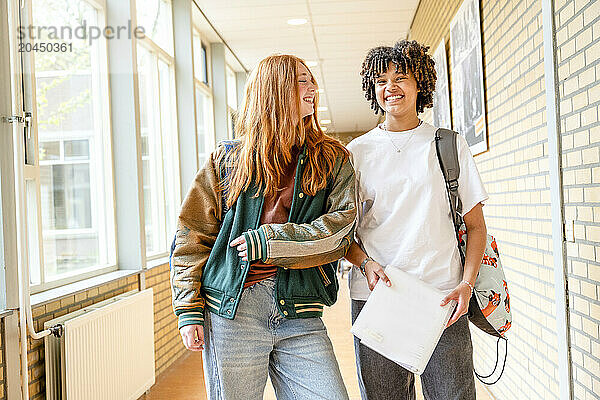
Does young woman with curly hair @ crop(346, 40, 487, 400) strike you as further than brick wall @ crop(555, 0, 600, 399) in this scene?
No

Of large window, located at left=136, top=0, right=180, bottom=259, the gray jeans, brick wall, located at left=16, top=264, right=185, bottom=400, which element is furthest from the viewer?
large window, located at left=136, top=0, right=180, bottom=259

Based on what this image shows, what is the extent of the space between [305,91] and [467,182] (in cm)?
57

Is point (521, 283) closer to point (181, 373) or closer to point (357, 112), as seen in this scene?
point (181, 373)

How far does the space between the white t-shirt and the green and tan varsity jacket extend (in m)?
0.14

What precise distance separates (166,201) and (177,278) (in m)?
4.60

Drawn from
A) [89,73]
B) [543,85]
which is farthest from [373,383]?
[89,73]

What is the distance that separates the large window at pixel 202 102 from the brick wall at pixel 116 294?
2897 millimetres

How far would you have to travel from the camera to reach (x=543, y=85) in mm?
2824

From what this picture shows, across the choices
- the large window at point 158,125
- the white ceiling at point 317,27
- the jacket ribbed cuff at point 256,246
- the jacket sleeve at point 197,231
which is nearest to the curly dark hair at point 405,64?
the jacket sleeve at point 197,231

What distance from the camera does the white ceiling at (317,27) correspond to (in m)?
7.14

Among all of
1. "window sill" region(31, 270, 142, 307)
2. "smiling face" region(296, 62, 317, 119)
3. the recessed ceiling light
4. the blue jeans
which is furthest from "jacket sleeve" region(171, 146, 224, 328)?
the recessed ceiling light

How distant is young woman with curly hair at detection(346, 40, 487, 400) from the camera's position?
2.10m

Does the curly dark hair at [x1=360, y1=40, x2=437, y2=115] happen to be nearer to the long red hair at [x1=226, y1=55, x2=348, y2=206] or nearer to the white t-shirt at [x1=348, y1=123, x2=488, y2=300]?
the white t-shirt at [x1=348, y1=123, x2=488, y2=300]

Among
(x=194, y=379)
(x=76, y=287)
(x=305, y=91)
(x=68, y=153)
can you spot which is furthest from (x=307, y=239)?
(x=194, y=379)
